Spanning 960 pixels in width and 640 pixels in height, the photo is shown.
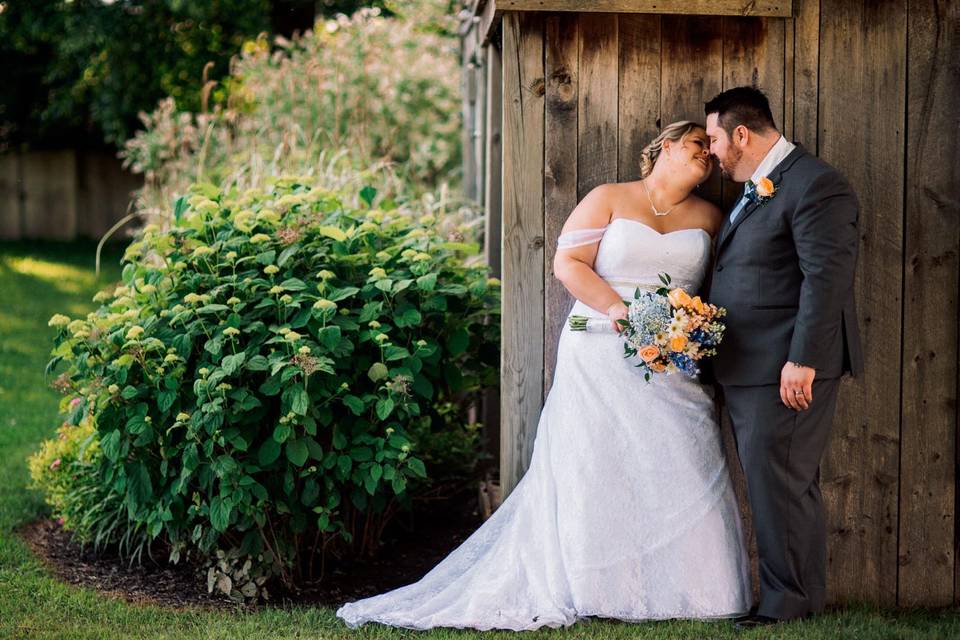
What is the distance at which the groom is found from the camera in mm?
3760

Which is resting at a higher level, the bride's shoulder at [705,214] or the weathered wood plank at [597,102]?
the weathered wood plank at [597,102]

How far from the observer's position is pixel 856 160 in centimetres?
432

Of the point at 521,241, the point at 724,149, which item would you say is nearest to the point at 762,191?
the point at 724,149

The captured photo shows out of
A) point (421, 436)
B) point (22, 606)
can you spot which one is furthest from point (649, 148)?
point (22, 606)

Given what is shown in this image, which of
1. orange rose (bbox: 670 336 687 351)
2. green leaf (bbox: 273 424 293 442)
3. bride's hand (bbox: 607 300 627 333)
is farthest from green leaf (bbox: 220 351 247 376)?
orange rose (bbox: 670 336 687 351)

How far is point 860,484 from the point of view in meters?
4.40

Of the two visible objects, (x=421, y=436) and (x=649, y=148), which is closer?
(x=649, y=148)

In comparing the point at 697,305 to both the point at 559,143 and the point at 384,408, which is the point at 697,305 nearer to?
the point at 559,143

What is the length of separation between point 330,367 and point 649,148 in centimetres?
152

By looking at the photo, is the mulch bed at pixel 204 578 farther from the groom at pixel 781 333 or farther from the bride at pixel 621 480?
the groom at pixel 781 333

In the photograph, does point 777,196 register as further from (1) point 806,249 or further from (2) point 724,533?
(2) point 724,533

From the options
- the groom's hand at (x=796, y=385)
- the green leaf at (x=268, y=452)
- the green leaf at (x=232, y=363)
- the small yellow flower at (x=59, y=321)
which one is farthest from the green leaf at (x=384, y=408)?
the groom's hand at (x=796, y=385)

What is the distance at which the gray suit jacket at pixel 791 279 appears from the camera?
373 cm

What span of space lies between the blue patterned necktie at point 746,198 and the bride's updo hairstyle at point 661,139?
360 millimetres
